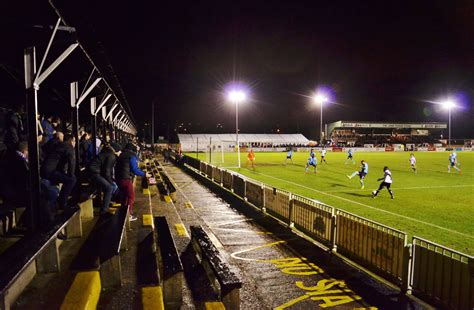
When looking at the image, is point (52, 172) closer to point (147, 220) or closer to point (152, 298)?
point (147, 220)

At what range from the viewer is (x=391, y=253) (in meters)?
6.54

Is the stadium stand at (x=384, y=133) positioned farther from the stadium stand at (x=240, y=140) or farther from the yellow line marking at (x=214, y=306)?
the yellow line marking at (x=214, y=306)

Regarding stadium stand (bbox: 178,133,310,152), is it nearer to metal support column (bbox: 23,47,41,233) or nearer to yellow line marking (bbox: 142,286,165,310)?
metal support column (bbox: 23,47,41,233)

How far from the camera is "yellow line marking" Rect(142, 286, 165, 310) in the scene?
368 centimetres

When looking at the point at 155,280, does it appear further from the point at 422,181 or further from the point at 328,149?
the point at 328,149

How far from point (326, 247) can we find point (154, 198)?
→ 717cm

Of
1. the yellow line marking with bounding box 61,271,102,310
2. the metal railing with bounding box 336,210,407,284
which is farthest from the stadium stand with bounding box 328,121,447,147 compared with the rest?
the yellow line marking with bounding box 61,271,102,310

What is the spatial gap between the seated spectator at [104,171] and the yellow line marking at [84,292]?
10.6 feet

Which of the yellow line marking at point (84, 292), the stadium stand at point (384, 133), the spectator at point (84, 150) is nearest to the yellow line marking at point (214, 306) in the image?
the yellow line marking at point (84, 292)

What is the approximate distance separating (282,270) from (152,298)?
3.70 meters

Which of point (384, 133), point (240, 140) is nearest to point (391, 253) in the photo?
point (240, 140)

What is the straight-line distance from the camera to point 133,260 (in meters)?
5.26

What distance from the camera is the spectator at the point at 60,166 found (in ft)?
20.6

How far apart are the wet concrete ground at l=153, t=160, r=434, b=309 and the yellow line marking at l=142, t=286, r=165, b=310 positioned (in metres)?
1.36
